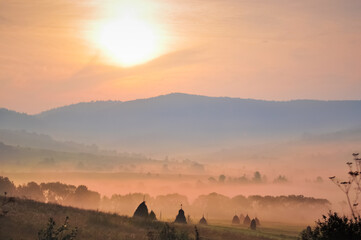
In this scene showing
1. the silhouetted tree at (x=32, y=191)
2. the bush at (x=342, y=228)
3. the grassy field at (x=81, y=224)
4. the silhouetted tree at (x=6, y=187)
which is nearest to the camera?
the bush at (x=342, y=228)

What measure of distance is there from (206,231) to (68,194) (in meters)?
144

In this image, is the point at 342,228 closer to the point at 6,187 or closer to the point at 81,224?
the point at 81,224

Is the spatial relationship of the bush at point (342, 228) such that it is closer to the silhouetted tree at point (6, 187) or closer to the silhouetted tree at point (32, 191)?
the silhouetted tree at point (6, 187)

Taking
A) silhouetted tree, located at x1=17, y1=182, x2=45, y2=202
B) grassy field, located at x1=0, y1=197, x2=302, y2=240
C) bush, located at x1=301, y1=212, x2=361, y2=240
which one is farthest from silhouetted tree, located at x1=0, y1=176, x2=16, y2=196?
bush, located at x1=301, y1=212, x2=361, y2=240

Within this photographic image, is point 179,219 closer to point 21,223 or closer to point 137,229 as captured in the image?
point 137,229

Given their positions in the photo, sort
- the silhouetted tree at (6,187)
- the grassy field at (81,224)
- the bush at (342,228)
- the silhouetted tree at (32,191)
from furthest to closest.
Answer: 1. the silhouetted tree at (32,191)
2. the silhouetted tree at (6,187)
3. the grassy field at (81,224)
4. the bush at (342,228)

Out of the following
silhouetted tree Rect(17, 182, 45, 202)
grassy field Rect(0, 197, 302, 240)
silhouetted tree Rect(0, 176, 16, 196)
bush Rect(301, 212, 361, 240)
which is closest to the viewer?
bush Rect(301, 212, 361, 240)

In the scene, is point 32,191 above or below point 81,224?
above

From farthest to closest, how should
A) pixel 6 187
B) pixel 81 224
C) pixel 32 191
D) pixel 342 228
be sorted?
pixel 32 191, pixel 6 187, pixel 81 224, pixel 342 228

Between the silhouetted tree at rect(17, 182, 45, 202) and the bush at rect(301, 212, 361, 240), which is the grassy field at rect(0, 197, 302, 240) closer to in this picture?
the bush at rect(301, 212, 361, 240)

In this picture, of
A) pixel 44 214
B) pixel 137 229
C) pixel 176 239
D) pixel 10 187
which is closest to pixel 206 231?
pixel 137 229

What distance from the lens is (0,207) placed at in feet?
169

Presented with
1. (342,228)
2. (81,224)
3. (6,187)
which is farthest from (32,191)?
(342,228)

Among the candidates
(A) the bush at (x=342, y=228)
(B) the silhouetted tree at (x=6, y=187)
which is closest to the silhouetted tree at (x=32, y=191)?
(B) the silhouetted tree at (x=6, y=187)
